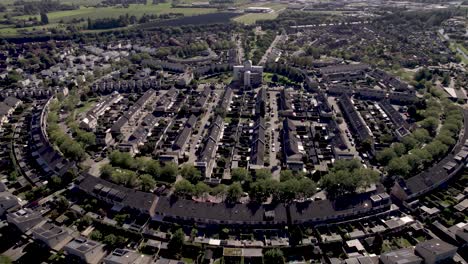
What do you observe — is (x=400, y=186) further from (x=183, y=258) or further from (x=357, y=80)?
(x=357, y=80)

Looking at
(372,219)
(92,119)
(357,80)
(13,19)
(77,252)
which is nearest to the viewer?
(77,252)

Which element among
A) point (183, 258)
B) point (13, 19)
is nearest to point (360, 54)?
point (183, 258)

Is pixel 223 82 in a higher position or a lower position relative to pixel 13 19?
lower

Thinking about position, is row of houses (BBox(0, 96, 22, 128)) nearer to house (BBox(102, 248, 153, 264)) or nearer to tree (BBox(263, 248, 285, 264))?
house (BBox(102, 248, 153, 264))

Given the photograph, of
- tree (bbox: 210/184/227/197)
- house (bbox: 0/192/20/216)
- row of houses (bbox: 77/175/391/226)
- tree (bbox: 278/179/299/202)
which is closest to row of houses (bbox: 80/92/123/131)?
house (bbox: 0/192/20/216)

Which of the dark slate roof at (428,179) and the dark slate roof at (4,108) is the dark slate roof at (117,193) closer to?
the dark slate roof at (428,179)

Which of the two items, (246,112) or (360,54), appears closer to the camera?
(246,112)

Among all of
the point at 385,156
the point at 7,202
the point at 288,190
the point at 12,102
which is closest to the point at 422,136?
the point at 385,156
